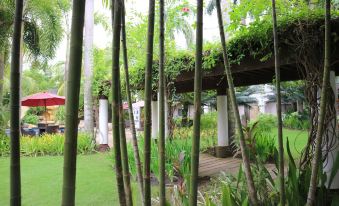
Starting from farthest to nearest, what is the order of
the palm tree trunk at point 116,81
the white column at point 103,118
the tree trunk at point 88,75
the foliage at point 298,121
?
the foliage at point 298,121
the tree trunk at point 88,75
the white column at point 103,118
the palm tree trunk at point 116,81

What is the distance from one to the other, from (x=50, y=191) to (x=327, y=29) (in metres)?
4.88

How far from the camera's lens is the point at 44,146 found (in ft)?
32.5

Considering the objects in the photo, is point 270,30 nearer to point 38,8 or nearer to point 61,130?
point 38,8

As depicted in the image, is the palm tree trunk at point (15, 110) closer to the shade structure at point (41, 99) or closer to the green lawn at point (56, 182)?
the green lawn at point (56, 182)

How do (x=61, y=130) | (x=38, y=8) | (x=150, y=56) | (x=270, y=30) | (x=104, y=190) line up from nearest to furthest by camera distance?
(x=150, y=56) < (x=270, y=30) < (x=104, y=190) < (x=38, y=8) < (x=61, y=130)

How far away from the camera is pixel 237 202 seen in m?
3.06

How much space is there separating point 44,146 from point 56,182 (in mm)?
4144

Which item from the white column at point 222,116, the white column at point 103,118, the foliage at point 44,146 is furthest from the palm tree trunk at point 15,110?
the white column at point 103,118

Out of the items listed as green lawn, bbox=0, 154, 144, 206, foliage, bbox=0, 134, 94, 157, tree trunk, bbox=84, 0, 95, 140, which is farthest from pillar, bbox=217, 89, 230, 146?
tree trunk, bbox=84, 0, 95, 140

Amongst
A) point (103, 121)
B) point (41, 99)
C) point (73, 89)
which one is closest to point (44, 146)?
point (103, 121)

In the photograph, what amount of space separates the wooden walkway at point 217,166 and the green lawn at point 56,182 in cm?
175

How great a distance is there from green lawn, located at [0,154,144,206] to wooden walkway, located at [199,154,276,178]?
5.74ft

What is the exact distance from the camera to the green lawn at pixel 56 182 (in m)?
4.92

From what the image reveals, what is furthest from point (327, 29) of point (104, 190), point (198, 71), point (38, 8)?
point (38, 8)
